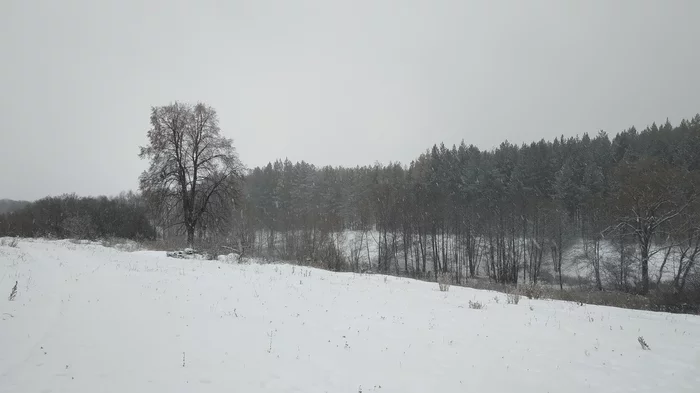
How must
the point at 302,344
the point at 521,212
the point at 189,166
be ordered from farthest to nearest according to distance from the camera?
1. the point at 521,212
2. the point at 189,166
3. the point at 302,344

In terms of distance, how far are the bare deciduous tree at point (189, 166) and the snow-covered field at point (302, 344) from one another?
13.9m

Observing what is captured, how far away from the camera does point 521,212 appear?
44562mm

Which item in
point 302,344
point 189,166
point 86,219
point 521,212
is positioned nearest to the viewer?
point 302,344

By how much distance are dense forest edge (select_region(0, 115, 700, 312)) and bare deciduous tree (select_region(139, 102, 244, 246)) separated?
816 millimetres

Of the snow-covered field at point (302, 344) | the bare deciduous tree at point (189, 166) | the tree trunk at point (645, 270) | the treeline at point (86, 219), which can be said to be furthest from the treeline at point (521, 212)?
the treeline at point (86, 219)

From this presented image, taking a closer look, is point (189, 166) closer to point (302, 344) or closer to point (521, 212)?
point (302, 344)

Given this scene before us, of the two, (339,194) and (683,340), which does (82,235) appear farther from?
(683,340)

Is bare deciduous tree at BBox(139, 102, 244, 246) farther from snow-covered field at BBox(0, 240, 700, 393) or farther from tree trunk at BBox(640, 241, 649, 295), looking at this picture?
tree trunk at BBox(640, 241, 649, 295)

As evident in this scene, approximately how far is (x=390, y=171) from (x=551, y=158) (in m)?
32.9

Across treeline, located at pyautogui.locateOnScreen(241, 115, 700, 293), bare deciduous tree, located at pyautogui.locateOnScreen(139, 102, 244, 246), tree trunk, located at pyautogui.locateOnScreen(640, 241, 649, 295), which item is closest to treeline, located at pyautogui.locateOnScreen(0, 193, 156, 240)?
treeline, located at pyautogui.locateOnScreen(241, 115, 700, 293)

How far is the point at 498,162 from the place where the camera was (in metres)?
60.7

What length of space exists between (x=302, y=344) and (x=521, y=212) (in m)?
45.4

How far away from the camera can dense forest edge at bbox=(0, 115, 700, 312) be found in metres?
26.7

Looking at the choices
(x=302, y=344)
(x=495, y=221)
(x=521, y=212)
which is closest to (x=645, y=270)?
(x=521, y=212)
